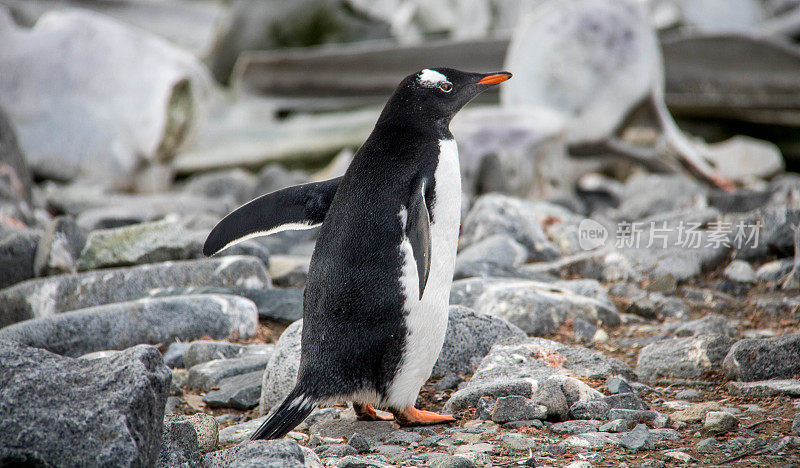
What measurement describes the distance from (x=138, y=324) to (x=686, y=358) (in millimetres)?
1864

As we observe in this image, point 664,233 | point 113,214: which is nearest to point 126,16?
point 113,214

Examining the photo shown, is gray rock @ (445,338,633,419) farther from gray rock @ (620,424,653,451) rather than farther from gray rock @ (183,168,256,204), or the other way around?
gray rock @ (183,168,256,204)

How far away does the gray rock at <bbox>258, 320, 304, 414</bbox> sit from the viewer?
2320 mm

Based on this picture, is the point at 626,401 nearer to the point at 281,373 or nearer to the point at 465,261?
the point at 281,373

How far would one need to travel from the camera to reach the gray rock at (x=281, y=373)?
2.32 m

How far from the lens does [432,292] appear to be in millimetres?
2191

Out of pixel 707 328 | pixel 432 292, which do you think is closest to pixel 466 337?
pixel 432 292

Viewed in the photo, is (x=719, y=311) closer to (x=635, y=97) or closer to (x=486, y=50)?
(x=635, y=97)

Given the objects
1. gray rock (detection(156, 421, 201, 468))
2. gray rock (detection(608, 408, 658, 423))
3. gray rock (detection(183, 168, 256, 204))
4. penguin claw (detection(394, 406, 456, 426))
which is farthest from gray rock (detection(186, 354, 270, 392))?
gray rock (detection(183, 168, 256, 204))

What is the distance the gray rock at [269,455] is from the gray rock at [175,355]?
1.18 metres

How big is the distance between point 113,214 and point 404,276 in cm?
315

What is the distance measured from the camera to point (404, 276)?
2.11 metres

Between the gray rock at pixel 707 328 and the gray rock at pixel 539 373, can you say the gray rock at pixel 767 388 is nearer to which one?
the gray rock at pixel 539 373

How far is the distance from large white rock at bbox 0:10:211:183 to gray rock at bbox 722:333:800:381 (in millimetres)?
6036
